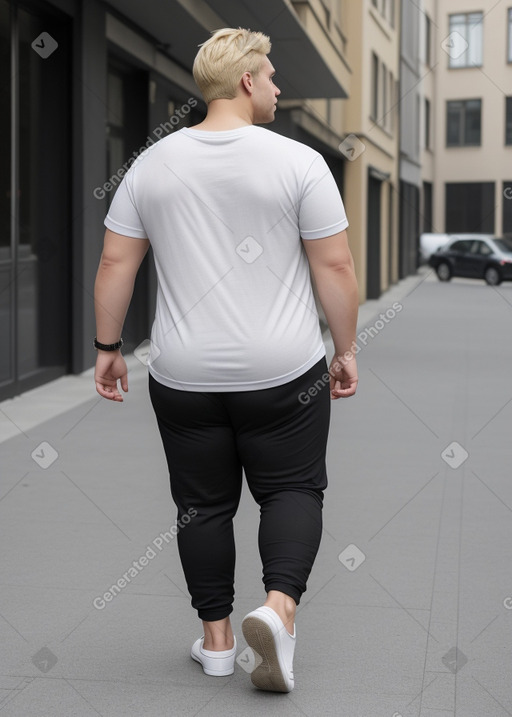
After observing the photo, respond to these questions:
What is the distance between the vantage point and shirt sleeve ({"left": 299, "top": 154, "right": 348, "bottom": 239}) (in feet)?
10.9

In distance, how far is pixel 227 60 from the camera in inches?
134

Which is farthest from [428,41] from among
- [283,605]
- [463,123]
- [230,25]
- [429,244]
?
[283,605]

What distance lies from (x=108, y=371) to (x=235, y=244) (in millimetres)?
609

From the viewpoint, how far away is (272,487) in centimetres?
353

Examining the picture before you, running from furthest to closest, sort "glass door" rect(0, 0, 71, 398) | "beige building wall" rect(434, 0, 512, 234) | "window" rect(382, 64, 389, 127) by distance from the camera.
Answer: "beige building wall" rect(434, 0, 512, 234), "window" rect(382, 64, 389, 127), "glass door" rect(0, 0, 71, 398)

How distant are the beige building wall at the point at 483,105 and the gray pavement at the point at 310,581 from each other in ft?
147

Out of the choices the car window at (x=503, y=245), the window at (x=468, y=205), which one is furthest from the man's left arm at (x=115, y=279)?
the window at (x=468, y=205)

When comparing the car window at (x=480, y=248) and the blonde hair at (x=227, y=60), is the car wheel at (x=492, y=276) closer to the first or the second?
the car window at (x=480, y=248)

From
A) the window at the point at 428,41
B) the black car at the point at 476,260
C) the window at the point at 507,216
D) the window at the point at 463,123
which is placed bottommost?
the black car at the point at 476,260

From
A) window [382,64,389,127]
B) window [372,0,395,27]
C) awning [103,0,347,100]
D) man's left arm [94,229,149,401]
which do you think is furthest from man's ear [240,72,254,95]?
window [382,64,389,127]

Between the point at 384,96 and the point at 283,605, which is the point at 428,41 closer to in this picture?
the point at 384,96

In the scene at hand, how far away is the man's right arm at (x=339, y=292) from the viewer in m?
3.41

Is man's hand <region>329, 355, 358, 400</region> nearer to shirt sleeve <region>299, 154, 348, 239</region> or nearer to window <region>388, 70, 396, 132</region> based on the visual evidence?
shirt sleeve <region>299, 154, 348, 239</region>

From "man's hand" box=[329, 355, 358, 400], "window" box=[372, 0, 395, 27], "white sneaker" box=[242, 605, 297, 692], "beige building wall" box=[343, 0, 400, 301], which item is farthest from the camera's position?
"window" box=[372, 0, 395, 27]
